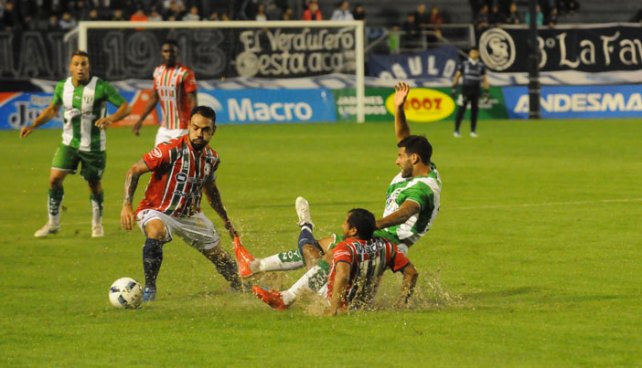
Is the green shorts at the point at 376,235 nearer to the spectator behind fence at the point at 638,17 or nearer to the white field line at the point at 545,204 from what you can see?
the white field line at the point at 545,204

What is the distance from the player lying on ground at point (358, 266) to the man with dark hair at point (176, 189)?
1102 millimetres

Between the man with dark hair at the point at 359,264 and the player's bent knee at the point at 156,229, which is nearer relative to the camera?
the man with dark hair at the point at 359,264

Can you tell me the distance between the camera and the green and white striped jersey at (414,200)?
33.3 feet

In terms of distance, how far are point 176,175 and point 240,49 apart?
75.5ft

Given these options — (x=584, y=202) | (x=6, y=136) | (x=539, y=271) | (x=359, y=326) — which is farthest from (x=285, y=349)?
(x=6, y=136)

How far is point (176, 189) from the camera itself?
1081 centimetres

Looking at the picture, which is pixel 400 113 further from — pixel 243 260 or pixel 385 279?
pixel 243 260

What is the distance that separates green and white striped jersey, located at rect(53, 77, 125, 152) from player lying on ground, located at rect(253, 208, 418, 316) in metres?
5.88

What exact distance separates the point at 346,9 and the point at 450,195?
19.4 meters

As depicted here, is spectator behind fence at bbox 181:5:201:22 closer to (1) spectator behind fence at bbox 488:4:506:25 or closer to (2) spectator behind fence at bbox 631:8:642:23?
(1) spectator behind fence at bbox 488:4:506:25

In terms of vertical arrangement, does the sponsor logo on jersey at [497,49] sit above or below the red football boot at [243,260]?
below

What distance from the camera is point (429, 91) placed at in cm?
3553

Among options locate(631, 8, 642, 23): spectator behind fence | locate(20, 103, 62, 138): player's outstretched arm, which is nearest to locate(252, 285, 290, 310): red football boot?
locate(20, 103, 62, 138): player's outstretched arm

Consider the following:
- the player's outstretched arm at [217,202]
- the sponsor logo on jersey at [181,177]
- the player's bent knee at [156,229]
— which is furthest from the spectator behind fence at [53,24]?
the player's bent knee at [156,229]
